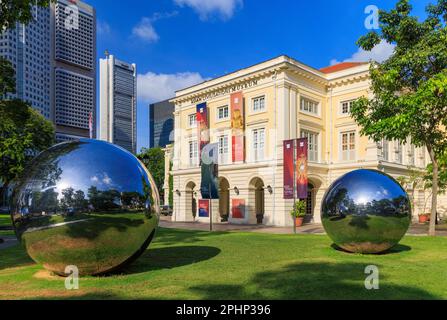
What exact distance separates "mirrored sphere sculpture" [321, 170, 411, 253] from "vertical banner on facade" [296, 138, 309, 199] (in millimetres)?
14676

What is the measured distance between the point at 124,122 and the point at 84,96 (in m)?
34.6

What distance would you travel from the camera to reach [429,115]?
17828 mm

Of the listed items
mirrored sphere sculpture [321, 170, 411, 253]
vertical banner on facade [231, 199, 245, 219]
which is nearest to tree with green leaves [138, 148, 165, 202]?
vertical banner on facade [231, 199, 245, 219]

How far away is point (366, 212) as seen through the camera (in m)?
10.3

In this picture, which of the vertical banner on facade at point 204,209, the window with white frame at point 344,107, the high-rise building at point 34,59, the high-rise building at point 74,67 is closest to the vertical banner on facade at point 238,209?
the vertical banner on facade at point 204,209

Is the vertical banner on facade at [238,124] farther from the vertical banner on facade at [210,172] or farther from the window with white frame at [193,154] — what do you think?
the window with white frame at [193,154]

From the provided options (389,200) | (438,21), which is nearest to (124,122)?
(438,21)

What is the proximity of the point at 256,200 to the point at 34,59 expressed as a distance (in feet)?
321

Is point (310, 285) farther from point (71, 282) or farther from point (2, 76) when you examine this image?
point (2, 76)

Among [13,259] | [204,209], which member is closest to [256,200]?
[204,209]

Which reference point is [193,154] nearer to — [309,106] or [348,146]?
[309,106]

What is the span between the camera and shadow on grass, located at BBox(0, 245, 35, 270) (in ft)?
34.5

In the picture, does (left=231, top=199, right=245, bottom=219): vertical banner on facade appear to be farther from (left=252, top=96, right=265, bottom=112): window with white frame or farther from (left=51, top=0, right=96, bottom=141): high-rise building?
(left=51, top=0, right=96, bottom=141): high-rise building

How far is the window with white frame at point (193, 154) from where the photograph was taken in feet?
132
